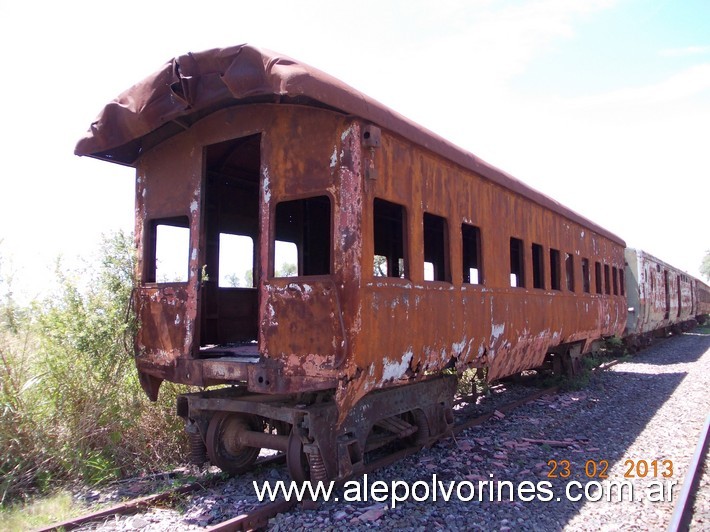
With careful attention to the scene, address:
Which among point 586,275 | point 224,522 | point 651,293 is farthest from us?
point 651,293

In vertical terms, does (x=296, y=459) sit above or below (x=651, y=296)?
below

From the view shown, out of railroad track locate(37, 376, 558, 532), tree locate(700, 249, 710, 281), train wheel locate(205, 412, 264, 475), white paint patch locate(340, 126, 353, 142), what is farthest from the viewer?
tree locate(700, 249, 710, 281)

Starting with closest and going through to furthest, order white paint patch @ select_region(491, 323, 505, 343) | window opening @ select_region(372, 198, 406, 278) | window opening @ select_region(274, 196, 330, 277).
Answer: white paint patch @ select_region(491, 323, 505, 343) → window opening @ select_region(274, 196, 330, 277) → window opening @ select_region(372, 198, 406, 278)

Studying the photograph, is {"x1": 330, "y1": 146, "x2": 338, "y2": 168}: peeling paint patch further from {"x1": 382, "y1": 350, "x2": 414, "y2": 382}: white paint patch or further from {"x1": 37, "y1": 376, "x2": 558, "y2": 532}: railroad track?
{"x1": 37, "y1": 376, "x2": 558, "y2": 532}: railroad track

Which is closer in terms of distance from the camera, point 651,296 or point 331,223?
point 331,223

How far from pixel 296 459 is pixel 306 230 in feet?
13.7

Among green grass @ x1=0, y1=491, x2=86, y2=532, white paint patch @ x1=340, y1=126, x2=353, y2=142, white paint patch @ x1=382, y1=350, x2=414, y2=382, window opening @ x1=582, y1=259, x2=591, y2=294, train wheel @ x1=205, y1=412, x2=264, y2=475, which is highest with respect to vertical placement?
white paint patch @ x1=340, y1=126, x2=353, y2=142

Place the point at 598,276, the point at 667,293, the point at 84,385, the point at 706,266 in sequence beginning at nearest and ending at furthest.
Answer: the point at 84,385 < the point at 598,276 < the point at 667,293 < the point at 706,266

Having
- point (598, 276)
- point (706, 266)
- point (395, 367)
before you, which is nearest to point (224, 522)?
point (395, 367)

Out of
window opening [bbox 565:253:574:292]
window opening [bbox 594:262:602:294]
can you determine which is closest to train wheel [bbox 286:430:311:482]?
window opening [bbox 565:253:574:292]

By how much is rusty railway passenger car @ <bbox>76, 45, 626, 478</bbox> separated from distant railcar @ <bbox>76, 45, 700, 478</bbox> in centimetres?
2

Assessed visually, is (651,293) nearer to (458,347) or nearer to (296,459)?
(458,347)
